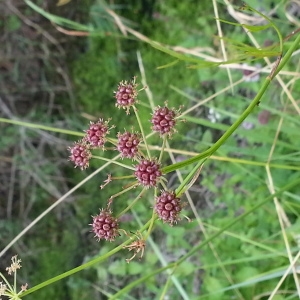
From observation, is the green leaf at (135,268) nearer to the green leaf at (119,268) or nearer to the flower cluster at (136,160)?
the green leaf at (119,268)

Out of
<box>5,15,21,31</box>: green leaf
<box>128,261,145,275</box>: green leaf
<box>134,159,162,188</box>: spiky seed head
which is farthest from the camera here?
<box>5,15,21,31</box>: green leaf

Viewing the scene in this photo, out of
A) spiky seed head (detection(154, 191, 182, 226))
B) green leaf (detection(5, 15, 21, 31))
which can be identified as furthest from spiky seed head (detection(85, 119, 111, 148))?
green leaf (detection(5, 15, 21, 31))

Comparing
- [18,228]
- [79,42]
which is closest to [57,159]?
[18,228]

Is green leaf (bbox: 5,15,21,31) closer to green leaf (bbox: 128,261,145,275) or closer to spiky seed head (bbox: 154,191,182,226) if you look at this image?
green leaf (bbox: 128,261,145,275)

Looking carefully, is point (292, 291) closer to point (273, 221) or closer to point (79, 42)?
point (273, 221)

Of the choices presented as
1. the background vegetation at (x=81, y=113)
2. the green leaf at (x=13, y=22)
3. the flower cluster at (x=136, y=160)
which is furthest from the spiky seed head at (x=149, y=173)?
the green leaf at (x=13, y=22)

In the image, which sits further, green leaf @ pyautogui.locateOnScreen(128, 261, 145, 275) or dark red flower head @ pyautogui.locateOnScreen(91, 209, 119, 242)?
green leaf @ pyautogui.locateOnScreen(128, 261, 145, 275)

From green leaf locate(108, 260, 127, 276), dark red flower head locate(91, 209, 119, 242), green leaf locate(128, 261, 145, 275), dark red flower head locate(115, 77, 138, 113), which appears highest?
dark red flower head locate(115, 77, 138, 113)

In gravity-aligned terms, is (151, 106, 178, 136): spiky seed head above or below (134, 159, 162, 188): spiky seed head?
above
